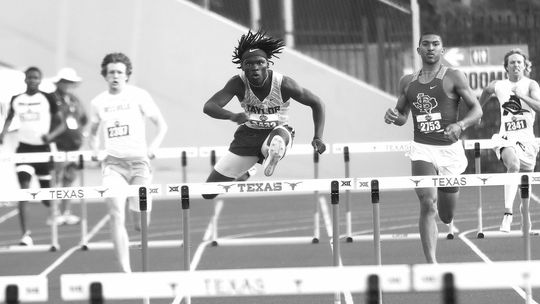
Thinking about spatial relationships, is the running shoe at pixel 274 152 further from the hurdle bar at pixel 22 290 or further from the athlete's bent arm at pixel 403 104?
the hurdle bar at pixel 22 290

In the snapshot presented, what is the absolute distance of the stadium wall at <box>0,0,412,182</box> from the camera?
22125mm

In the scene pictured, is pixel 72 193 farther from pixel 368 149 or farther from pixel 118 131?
pixel 368 149

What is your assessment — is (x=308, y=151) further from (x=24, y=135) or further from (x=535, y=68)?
(x=535, y=68)

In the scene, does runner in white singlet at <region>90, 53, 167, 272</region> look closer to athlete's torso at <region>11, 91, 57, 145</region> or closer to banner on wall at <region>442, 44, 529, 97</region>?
athlete's torso at <region>11, 91, 57, 145</region>

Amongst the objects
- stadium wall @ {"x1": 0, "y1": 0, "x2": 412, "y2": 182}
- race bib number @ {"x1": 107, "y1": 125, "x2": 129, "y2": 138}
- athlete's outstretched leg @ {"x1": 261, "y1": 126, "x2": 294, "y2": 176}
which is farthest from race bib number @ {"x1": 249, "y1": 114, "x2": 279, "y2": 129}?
stadium wall @ {"x1": 0, "y1": 0, "x2": 412, "y2": 182}

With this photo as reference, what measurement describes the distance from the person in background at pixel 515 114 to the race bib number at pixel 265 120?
3.87 m

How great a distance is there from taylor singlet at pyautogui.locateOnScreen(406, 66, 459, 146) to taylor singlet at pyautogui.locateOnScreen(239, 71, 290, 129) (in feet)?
3.49

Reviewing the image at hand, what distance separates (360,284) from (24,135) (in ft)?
36.7

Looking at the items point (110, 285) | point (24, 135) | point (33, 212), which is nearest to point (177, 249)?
point (24, 135)

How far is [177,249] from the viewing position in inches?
573

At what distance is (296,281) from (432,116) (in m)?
4.87

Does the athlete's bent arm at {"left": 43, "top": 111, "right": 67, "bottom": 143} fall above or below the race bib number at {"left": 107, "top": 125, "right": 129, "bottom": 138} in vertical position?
above

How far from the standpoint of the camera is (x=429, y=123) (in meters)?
10.3

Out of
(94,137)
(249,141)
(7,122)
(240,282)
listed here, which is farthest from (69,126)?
(240,282)
